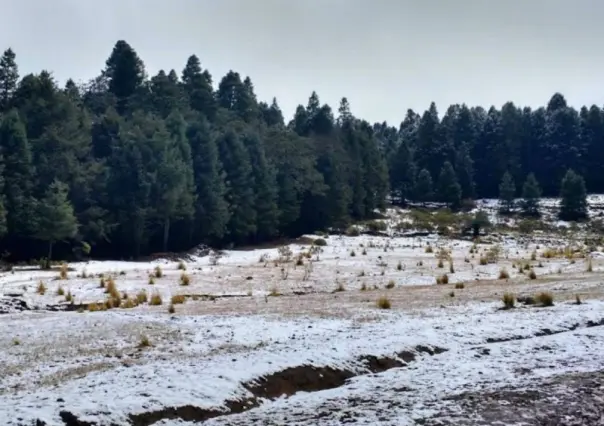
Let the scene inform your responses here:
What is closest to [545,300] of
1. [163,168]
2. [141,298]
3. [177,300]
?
[177,300]

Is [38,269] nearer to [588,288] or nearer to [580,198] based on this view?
[588,288]

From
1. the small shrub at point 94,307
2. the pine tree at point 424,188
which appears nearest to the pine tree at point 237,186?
the small shrub at point 94,307

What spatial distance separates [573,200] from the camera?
78.2 meters

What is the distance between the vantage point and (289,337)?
11.9 metres

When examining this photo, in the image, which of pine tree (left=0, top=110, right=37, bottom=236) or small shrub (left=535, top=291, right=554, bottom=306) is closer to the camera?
small shrub (left=535, top=291, right=554, bottom=306)

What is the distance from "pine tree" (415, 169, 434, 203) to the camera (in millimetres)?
87188

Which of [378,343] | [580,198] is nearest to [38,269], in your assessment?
[378,343]

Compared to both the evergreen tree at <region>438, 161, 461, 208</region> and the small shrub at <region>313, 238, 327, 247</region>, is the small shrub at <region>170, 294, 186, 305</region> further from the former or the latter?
the evergreen tree at <region>438, 161, 461, 208</region>

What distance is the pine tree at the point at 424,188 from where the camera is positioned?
87188 millimetres

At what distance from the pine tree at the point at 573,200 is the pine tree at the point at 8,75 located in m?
60.4

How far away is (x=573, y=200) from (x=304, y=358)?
7532 centimetres

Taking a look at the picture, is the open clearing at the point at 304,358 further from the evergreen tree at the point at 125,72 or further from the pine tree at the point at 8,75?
the evergreen tree at the point at 125,72

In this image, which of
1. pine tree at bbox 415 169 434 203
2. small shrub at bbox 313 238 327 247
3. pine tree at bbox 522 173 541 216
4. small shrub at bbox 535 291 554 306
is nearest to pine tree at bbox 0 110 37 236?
small shrub at bbox 313 238 327 247

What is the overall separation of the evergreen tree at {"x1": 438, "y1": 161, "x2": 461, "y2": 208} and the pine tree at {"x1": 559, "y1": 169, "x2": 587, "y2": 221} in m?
13.1
